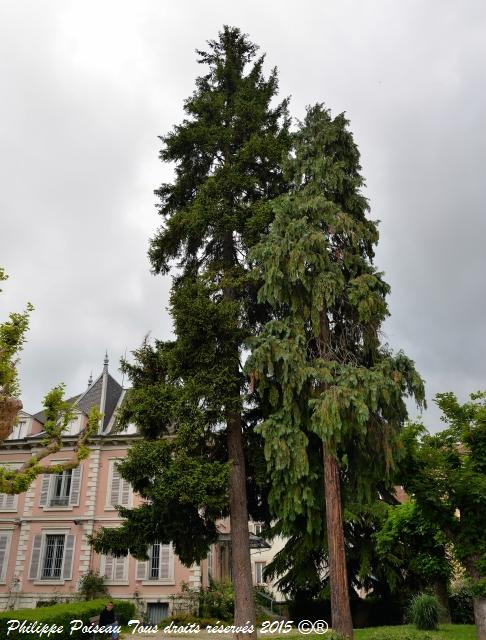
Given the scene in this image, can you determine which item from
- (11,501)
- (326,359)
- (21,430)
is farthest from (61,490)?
(326,359)

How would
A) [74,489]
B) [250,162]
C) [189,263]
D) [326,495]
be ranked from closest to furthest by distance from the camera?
[326,495]
[250,162]
[189,263]
[74,489]

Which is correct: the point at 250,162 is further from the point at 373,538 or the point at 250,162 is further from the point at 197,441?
the point at 373,538

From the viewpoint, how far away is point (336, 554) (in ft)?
36.2

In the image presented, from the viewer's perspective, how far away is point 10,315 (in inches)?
490

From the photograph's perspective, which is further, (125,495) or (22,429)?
(22,429)

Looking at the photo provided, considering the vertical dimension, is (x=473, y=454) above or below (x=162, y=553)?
above

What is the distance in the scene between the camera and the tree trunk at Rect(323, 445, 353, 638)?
10.6m

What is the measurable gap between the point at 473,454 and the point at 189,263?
9.65 m

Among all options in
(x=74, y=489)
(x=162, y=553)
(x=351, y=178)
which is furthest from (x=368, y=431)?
(x=74, y=489)

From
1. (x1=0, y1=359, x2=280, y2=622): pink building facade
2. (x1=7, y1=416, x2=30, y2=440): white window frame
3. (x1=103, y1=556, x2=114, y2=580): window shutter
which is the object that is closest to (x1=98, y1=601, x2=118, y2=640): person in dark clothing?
(x1=0, y1=359, x2=280, y2=622): pink building facade

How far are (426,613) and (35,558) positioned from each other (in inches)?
662

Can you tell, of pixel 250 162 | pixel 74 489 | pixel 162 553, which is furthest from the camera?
pixel 74 489

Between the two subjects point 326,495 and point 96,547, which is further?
point 96,547

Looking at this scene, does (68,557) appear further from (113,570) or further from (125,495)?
(125,495)
